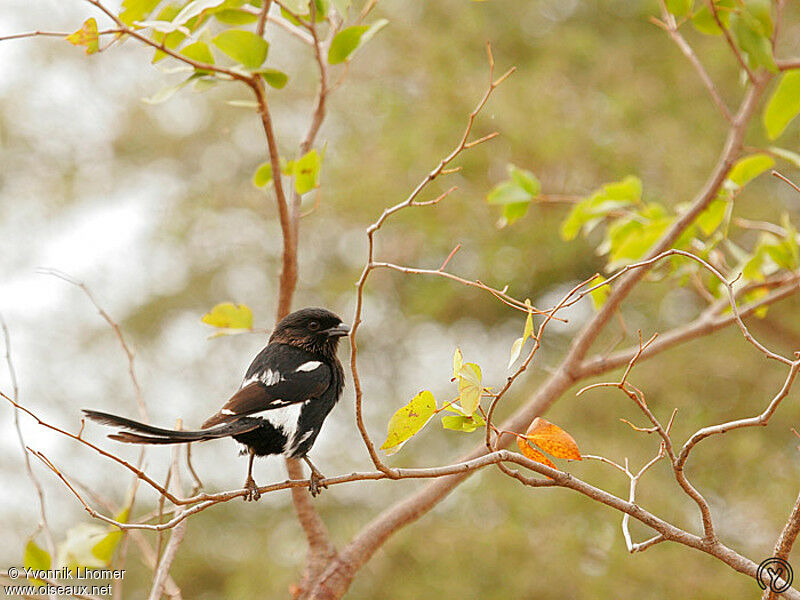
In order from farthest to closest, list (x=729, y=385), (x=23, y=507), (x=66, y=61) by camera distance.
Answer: (x=66, y=61), (x=23, y=507), (x=729, y=385)

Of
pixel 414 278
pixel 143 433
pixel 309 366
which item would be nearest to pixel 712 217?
pixel 309 366

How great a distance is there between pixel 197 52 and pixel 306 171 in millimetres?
294

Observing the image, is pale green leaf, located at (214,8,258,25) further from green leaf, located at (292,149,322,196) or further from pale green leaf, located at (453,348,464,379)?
pale green leaf, located at (453,348,464,379)

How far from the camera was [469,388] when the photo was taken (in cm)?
110

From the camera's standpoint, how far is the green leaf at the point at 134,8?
1515 mm

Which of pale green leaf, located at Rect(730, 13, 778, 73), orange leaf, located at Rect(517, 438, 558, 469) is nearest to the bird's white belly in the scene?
orange leaf, located at Rect(517, 438, 558, 469)

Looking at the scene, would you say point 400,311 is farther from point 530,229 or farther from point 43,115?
point 43,115

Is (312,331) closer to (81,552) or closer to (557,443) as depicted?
(81,552)

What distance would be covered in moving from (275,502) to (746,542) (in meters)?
2.92

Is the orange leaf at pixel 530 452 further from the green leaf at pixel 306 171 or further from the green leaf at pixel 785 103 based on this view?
the green leaf at pixel 785 103

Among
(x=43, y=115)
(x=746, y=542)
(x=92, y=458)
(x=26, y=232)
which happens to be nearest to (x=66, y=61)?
(x=43, y=115)

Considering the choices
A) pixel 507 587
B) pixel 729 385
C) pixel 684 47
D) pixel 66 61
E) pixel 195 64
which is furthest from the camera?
pixel 66 61

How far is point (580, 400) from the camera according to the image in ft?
15.7

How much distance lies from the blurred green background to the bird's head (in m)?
1.80
